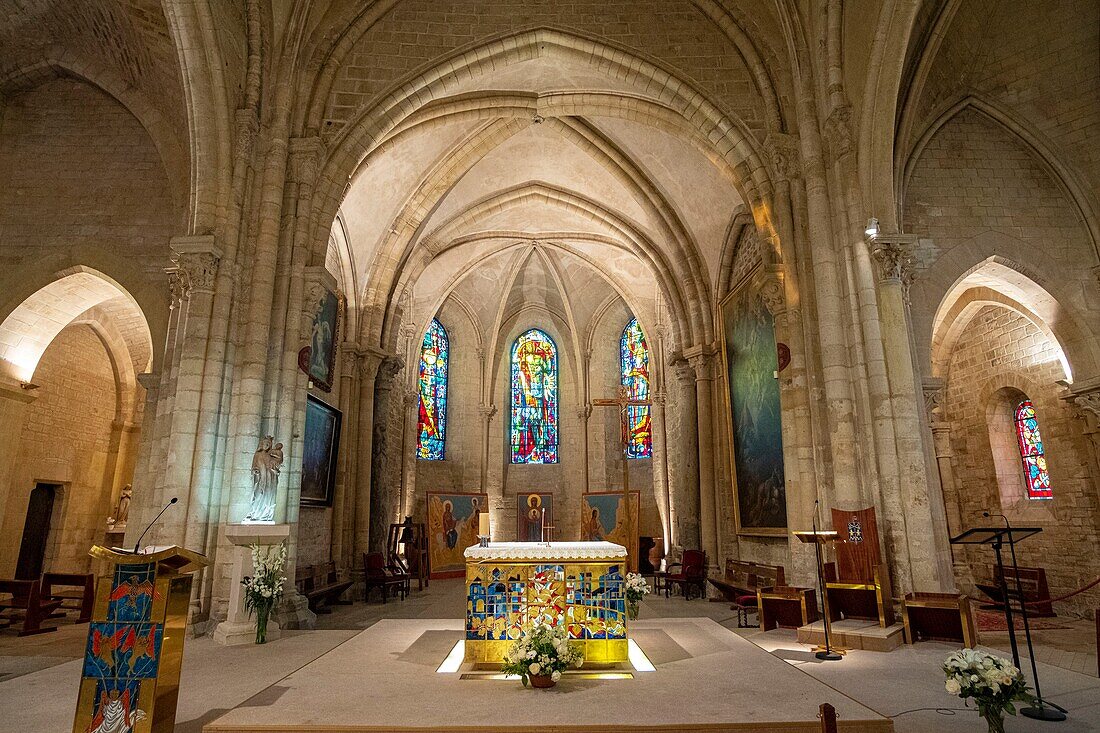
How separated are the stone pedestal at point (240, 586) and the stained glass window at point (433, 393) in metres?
12.7

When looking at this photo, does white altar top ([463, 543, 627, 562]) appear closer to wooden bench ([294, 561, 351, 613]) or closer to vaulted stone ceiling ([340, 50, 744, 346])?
wooden bench ([294, 561, 351, 613])

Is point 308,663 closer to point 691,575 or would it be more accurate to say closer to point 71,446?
point 691,575

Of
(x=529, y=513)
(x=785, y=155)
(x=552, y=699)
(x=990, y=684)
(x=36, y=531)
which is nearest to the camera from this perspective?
(x=990, y=684)

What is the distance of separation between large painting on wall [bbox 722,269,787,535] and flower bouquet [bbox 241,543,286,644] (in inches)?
318

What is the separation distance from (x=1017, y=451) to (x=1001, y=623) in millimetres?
5471

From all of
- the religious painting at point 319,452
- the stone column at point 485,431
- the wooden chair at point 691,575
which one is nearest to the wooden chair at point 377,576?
the religious painting at point 319,452

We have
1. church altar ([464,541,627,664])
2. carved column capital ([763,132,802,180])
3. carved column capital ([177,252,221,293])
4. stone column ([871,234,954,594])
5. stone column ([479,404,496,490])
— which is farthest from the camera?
stone column ([479,404,496,490])

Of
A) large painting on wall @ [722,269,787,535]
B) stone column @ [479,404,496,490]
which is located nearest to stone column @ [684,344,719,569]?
large painting on wall @ [722,269,787,535]

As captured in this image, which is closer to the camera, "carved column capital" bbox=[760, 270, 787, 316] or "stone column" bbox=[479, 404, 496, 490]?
"carved column capital" bbox=[760, 270, 787, 316]

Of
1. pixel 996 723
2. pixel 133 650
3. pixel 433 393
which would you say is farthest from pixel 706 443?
pixel 133 650

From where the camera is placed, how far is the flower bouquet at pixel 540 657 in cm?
519

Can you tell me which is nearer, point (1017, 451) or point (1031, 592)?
point (1031, 592)

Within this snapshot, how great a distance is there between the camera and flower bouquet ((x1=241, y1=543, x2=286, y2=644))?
7.69 metres

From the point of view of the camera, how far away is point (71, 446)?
46.8 feet
